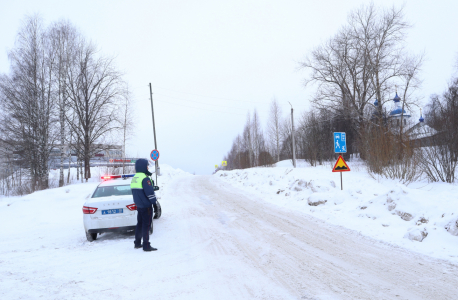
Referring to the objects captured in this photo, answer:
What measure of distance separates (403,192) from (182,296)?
6997mm

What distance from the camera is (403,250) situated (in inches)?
213

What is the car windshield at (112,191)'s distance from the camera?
7461 mm

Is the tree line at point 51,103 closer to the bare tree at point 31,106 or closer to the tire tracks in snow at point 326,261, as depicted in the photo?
the bare tree at point 31,106

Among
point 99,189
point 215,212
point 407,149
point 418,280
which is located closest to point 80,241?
point 99,189

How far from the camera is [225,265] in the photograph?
486 cm

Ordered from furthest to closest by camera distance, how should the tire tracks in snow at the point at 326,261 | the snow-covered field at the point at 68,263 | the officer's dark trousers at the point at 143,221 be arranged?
the officer's dark trousers at the point at 143,221 → the snow-covered field at the point at 68,263 → the tire tracks in snow at the point at 326,261

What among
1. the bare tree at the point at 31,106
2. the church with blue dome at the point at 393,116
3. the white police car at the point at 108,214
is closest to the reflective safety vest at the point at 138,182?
the white police car at the point at 108,214

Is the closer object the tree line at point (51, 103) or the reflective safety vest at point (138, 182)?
the reflective safety vest at point (138, 182)

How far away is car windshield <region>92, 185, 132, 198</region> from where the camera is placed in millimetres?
7461

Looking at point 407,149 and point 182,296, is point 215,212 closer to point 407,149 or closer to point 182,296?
point 182,296

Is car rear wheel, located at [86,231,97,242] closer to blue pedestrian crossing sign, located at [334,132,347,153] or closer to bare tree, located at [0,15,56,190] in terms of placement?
blue pedestrian crossing sign, located at [334,132,347,153]

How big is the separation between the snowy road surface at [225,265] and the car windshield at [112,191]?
114cm

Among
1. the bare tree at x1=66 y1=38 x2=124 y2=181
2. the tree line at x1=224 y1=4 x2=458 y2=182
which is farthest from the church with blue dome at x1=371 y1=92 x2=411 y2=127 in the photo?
the bare tree at x1=66 y1=38 x2=124 y2=181

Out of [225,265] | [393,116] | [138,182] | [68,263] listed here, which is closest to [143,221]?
[138,182]
